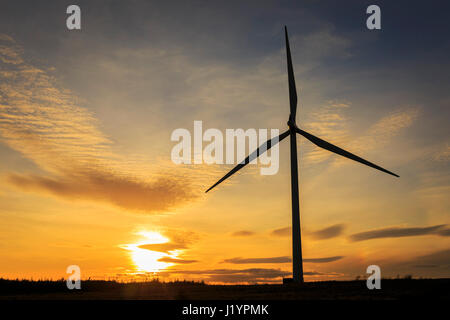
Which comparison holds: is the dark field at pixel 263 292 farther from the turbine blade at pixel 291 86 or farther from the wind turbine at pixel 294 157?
the turbine blade at pixel 291 86

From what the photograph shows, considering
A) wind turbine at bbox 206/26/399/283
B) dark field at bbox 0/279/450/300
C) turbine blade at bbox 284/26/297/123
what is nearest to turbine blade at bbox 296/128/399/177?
wind turbine at bbox 206/26/399/283

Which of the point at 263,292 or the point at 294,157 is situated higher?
the point at 294,157

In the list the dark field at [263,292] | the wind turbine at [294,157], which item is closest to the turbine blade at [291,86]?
the wind turbine at [294,157]

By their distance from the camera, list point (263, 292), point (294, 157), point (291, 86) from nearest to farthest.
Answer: point (263, 292)
point (294, 157)
point (291, 86)

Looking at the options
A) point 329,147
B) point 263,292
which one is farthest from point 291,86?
point 263,292

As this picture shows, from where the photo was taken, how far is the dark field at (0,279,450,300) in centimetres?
3403

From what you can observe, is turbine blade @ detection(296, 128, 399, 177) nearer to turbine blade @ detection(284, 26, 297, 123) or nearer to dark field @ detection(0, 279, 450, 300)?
turbine blade @ detection(284, 26, 297, 123)

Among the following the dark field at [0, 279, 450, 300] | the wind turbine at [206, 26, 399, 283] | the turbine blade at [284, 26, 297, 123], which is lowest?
the dark field at [0, 279, 450, 300]

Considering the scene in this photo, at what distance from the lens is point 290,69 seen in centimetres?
6719

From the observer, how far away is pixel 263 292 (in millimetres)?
40938

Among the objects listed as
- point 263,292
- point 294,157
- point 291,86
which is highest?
point 291,86

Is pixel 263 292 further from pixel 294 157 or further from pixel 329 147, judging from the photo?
pixel 329 147
